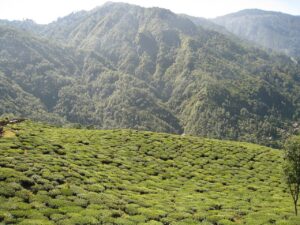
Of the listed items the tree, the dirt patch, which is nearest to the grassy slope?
the dirt patch

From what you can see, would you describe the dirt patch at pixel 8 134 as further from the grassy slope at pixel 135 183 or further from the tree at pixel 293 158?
the tree at pixel 293 158

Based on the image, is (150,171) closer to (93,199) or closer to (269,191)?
(269,191)

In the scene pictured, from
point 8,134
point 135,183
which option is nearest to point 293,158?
point 135,183

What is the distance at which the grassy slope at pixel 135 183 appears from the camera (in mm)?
28375

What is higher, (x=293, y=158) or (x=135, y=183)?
(x=293, y=158)

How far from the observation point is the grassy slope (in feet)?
93.1

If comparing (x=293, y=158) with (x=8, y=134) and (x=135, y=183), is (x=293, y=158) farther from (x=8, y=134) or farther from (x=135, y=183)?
(x=8, y=134)

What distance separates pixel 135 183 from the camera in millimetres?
43219

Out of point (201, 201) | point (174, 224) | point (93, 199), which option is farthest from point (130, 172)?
point (174, 224)

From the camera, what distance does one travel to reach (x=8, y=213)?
81.0ft

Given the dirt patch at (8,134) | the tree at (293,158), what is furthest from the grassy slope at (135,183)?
the tree at (293,158)

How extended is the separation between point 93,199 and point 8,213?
8.02 metres

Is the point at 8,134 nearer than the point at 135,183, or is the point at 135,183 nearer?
the point at 135,183

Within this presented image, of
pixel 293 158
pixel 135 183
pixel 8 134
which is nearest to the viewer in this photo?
pixel 293 158
